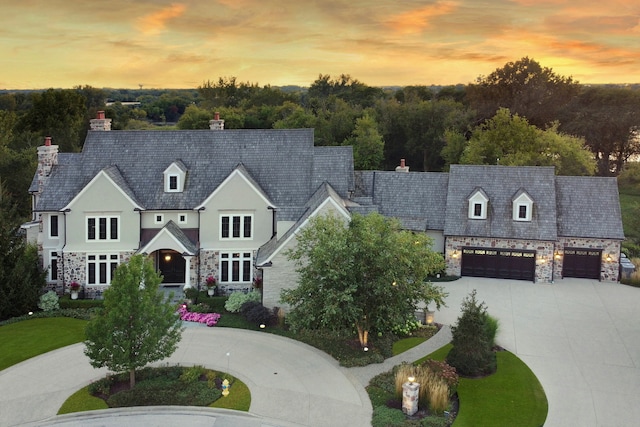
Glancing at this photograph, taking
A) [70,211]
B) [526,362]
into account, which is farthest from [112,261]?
[526,362]

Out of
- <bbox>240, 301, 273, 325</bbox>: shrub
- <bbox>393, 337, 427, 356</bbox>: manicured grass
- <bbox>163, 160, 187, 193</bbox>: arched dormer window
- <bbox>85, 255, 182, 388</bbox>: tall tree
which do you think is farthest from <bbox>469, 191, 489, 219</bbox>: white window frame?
<bbox>85, 255, 182, 388</bbox>: tall tree

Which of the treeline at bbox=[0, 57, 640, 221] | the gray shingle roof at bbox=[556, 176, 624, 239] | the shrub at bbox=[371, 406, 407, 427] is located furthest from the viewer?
the treeline at bbox=[0, 57, 640, 221]

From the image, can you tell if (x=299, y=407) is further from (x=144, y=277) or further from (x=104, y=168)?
(x=104, y=168)

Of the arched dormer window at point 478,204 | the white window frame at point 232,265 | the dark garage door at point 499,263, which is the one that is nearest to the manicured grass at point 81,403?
the white window frame at point 232,265

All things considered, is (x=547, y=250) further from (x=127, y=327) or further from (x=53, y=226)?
(x=53, y=226)

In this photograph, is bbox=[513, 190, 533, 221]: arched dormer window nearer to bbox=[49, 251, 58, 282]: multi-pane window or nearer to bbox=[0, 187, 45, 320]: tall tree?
bbox=[49, 251, 58, 282]: multi-pane window

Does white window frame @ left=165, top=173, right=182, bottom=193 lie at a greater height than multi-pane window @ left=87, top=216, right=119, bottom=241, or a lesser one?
greater
